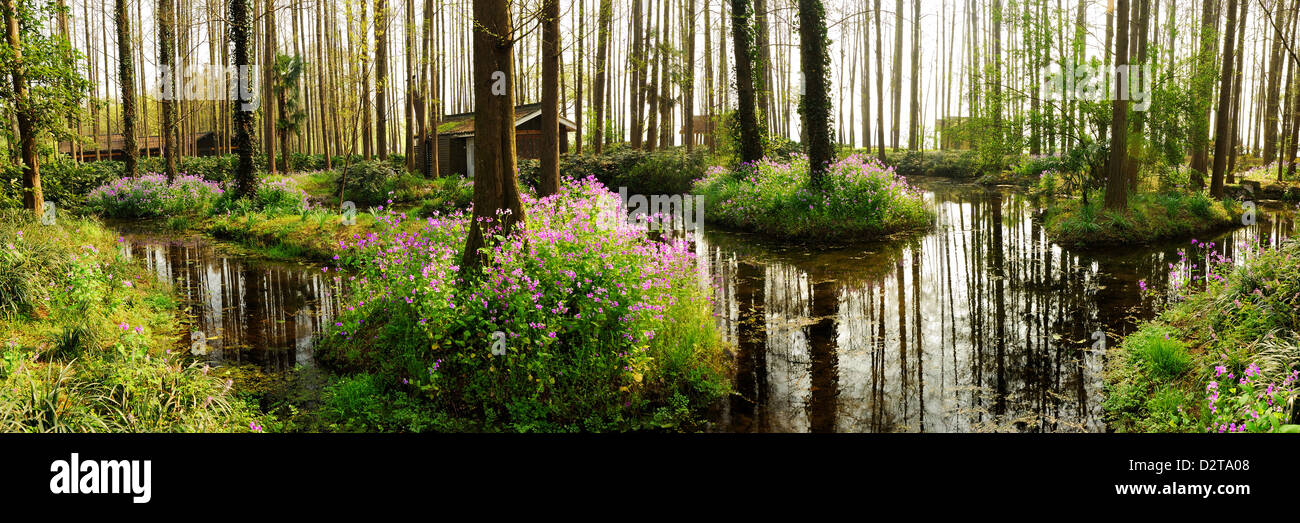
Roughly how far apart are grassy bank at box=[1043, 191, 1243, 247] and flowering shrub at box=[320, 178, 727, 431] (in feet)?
32.9

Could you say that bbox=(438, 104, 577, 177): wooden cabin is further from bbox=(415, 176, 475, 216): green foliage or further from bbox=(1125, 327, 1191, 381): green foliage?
bbox=(1125, 327, 1191, 381): green foliage

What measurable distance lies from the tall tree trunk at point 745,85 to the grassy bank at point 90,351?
13.8 metres

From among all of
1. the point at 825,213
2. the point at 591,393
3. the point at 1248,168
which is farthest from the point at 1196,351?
the point at 1248,168

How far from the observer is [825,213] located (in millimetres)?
15336

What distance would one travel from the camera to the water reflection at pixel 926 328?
5738 millimetres

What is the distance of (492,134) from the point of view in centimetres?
713

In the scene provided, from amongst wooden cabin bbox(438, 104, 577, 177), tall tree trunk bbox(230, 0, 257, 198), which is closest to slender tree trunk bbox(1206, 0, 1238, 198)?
wooden cabin bbox(438, 104, 577, 177)

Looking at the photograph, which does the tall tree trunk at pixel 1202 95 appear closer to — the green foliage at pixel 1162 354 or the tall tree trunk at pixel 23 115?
the green foliage at pixel 1162 354

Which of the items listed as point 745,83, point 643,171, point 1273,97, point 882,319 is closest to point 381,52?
point 643,171

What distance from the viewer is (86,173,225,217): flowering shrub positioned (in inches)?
763

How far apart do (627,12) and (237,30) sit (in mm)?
22969

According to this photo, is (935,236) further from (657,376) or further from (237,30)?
(237,30)

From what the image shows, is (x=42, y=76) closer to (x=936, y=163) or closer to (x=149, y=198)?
(x=149, y=198)

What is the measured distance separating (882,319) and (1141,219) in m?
9.02
